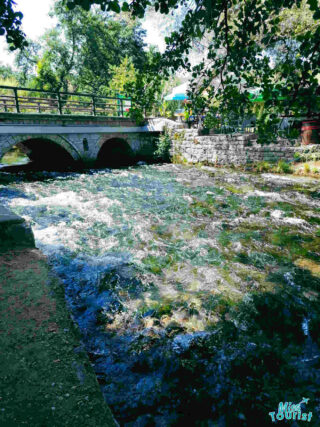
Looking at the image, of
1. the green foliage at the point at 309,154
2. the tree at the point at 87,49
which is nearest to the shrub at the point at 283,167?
the green foliage at the point at 309,154

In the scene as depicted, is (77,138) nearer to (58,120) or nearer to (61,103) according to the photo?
(58,120)

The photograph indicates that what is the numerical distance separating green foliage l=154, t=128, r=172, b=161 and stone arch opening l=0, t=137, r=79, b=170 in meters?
5.20

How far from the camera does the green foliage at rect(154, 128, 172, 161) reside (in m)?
16.8

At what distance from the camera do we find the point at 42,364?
6.03ft

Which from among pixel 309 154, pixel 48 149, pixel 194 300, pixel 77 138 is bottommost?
pixel 194 300

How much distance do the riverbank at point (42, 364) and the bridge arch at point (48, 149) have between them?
1182 centimetres

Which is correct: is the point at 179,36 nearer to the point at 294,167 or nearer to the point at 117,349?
the point at 117,349

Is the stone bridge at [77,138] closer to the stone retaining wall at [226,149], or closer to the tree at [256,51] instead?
the stone retaining wall at [226,149]

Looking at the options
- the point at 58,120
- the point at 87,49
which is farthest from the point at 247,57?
the point at 87,49

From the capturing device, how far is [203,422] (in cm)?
217

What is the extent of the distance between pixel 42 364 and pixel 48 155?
17.3m

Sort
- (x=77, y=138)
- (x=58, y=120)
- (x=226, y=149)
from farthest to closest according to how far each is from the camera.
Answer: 1. (x=77, y=138)
2. (x=226, y=149)
3. (x=58, y=120)

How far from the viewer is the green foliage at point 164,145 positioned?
16.8 m

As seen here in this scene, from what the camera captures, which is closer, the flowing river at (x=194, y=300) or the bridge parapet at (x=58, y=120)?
the flowing river at (x=194, y=300)
